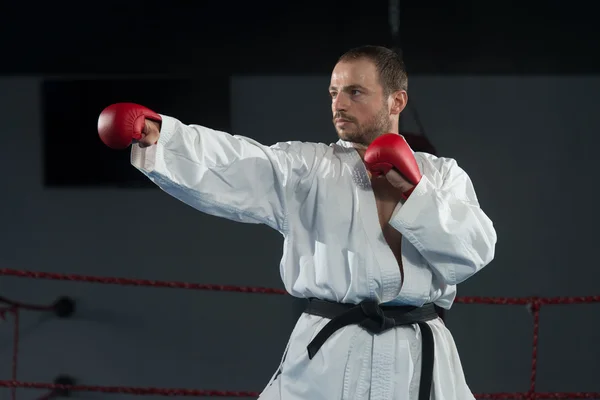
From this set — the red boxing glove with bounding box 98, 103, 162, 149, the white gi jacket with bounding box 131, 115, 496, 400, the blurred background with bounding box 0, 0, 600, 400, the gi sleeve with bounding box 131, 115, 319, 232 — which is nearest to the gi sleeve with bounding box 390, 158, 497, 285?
the white gi jacket with bounding box 131, 115, 496, 400

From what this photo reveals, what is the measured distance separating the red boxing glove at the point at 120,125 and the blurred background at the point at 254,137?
228 centimetres

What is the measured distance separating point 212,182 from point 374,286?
385 mm

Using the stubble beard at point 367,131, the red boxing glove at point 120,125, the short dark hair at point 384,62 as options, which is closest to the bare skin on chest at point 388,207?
the stubble beard at point 367,131

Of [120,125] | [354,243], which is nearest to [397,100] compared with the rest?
[354,243]

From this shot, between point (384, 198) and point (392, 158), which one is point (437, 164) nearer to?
point (384, 198)

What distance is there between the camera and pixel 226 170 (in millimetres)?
1416

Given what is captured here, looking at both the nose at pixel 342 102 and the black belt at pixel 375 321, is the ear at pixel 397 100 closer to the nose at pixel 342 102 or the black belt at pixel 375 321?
the nose at pixel 342 102

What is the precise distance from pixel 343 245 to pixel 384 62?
18.1 inches

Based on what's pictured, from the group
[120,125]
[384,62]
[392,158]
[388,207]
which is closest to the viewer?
[120,125]

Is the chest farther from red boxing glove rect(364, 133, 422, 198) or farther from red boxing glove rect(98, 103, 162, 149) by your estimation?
red boxing glove rect(98, 103, 162, 149)

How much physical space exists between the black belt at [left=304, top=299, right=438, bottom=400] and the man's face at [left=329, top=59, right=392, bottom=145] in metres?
0.39

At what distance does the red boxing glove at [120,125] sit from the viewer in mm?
1235

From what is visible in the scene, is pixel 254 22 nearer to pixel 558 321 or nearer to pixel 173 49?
A: pixel 173 49

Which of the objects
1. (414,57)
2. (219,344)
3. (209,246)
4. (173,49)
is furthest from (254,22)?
(219,344)
